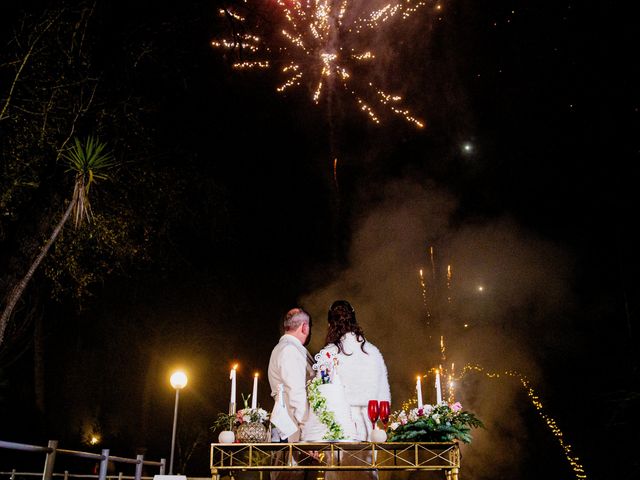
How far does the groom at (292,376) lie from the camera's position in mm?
4324

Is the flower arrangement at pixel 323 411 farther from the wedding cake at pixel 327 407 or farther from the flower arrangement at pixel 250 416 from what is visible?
the flower arrangement at pixel 250 416

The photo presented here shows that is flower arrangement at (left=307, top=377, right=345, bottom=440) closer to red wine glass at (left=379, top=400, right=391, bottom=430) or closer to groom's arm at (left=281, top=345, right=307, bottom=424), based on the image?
groom's arm at (left=281, top=345, right=307, bottom=424)

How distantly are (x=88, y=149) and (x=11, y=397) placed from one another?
10976 mm

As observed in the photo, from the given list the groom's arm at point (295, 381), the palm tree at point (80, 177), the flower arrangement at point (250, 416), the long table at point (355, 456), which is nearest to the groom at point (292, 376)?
the groom's arm at point (295, 381)

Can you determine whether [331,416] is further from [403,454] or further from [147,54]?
[147,54]

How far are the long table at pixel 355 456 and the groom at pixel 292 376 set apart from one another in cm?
46

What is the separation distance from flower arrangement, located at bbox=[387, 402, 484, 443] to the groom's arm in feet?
2.42

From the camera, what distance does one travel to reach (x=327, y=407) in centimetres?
411

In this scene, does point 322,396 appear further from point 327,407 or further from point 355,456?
point 355,456

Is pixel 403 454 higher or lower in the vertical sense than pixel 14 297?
lower

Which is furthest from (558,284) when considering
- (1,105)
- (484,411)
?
(1,105)

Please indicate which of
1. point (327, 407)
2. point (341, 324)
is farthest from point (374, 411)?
point (341, 324)

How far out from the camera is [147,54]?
8367 mm

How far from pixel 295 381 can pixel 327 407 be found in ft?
1.34
